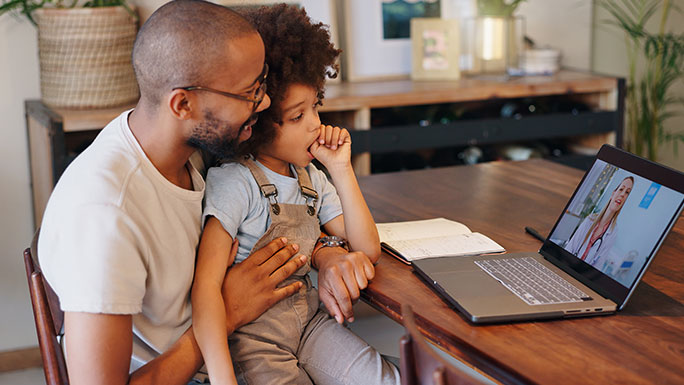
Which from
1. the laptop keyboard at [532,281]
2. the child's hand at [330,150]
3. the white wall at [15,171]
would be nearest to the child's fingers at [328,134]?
the child's hand at [330,150]

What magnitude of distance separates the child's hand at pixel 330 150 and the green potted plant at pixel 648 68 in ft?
7.94

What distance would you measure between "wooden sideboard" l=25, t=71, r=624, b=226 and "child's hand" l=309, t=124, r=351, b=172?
1.22 metres

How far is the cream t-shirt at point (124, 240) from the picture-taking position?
1187mm

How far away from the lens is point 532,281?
1.40 meters

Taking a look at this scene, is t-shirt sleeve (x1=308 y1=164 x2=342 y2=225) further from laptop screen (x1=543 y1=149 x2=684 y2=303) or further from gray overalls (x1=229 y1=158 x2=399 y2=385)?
laptop screen (x1=543 y1=149 x2=684 y2=303)

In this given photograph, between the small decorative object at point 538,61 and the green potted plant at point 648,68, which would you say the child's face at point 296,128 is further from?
the green potted plant at point 648,68

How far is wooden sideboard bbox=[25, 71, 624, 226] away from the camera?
281cm

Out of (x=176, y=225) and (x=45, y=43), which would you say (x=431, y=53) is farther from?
(x=176, y=225)

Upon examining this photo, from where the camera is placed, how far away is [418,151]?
3498 mm

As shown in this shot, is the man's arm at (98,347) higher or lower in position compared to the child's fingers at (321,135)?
lower

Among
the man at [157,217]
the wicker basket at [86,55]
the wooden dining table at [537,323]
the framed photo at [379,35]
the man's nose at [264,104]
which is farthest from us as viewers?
the framed photo at [379,35]

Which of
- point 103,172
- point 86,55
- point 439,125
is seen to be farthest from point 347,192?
point 439,125

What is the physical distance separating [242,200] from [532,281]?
592 mm

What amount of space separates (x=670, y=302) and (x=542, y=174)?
100cm
